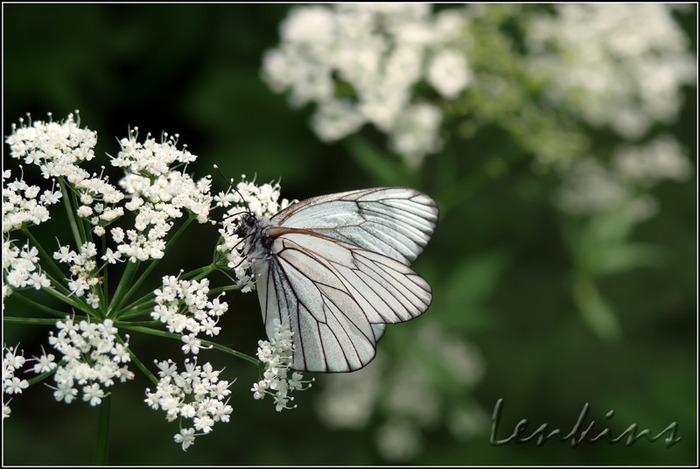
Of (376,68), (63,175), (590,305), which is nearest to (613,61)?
(590,305)

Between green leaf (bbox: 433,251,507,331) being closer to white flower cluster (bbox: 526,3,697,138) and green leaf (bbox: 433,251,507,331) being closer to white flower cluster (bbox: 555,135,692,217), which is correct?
white flower cluster (bbox: 555,135,692,217)

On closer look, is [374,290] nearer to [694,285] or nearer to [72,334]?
[72,334]

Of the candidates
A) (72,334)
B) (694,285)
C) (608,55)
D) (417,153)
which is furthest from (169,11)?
(694,285)

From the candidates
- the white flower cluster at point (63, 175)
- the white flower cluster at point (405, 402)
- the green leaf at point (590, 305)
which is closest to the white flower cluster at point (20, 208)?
the white flower cluster at point (63, 175)

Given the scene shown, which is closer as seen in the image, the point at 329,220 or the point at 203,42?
the point at 329,220

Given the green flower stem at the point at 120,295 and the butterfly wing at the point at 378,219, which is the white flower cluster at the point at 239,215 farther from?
the green flower stem at the point at 120,295
